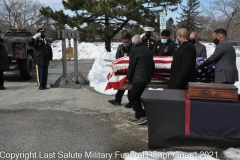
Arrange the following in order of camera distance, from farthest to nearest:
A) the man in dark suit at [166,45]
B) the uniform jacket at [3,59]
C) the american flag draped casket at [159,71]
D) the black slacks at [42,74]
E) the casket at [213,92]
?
1. the uniform jacket at [3,59]
2. the black slacks at [42,74]
3. the man in dark suit at [166,45]
4. the american flag draped casket at [159,71]
5. the casket at [213,92]

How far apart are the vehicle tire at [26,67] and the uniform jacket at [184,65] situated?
6292mm

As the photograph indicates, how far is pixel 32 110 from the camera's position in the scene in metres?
6.20

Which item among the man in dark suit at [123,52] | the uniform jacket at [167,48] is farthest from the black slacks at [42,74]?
the uniform jacket at [167,48]

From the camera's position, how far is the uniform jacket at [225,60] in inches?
193

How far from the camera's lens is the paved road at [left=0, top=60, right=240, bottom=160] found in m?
4.16

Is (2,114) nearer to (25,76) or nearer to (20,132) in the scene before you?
(20,132)

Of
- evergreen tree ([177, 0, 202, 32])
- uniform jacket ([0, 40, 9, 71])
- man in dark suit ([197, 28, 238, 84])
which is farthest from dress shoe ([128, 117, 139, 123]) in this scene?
evergreen tree ([177, 0, 202, 32])

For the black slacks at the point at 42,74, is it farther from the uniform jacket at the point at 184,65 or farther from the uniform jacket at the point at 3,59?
the uniform jacket at the point at 184,65

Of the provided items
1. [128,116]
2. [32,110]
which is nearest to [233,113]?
[128,116]

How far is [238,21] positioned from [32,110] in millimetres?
25970

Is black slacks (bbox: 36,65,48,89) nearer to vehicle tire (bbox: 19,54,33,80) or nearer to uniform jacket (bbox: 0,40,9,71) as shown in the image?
uniform jacket (bbox: 0,40,9,71)

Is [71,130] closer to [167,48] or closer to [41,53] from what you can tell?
[167,48]

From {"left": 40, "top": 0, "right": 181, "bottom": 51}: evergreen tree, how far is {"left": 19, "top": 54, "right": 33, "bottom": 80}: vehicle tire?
475 inches

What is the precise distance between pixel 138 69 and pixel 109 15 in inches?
701
